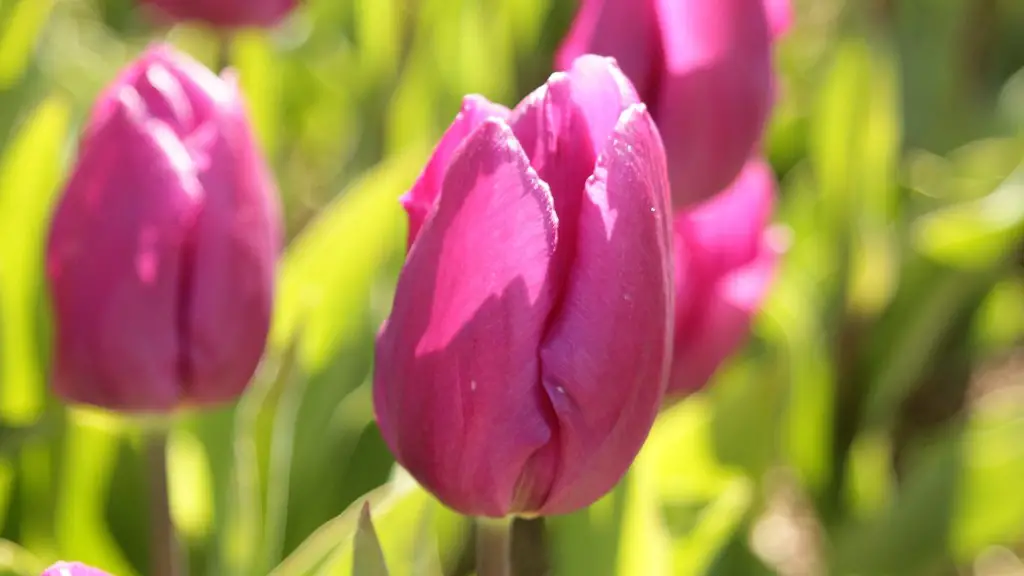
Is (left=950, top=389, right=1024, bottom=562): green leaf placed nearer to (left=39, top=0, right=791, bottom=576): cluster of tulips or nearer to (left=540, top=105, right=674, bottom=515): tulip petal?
(left=39, top=0, right=791, bottom=576): cluster of tulips

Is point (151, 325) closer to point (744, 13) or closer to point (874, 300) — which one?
point (744, 13)

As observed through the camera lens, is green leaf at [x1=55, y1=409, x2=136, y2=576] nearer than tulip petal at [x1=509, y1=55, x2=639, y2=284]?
No

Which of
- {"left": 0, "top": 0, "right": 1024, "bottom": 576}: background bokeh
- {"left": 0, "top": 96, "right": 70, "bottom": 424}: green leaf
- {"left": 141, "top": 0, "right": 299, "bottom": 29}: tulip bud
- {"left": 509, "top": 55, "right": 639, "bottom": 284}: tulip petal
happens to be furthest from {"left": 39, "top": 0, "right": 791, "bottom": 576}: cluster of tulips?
{"left": 141, "top": 0, "right": 299, "bottom": 29}: tulip bud

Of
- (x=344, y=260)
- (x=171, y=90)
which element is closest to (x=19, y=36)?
(x=344, y=260)

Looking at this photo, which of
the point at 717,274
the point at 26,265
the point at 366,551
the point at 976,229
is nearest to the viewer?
the point at 366,551

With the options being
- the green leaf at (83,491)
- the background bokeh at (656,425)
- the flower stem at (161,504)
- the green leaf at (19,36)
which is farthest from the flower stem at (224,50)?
the flower stem at (161,504)

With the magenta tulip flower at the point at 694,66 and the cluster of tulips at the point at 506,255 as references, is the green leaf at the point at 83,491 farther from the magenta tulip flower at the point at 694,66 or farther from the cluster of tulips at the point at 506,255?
the magenta tulip flower at the point at 694,66

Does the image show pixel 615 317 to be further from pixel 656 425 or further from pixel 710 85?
pixel 656 425
